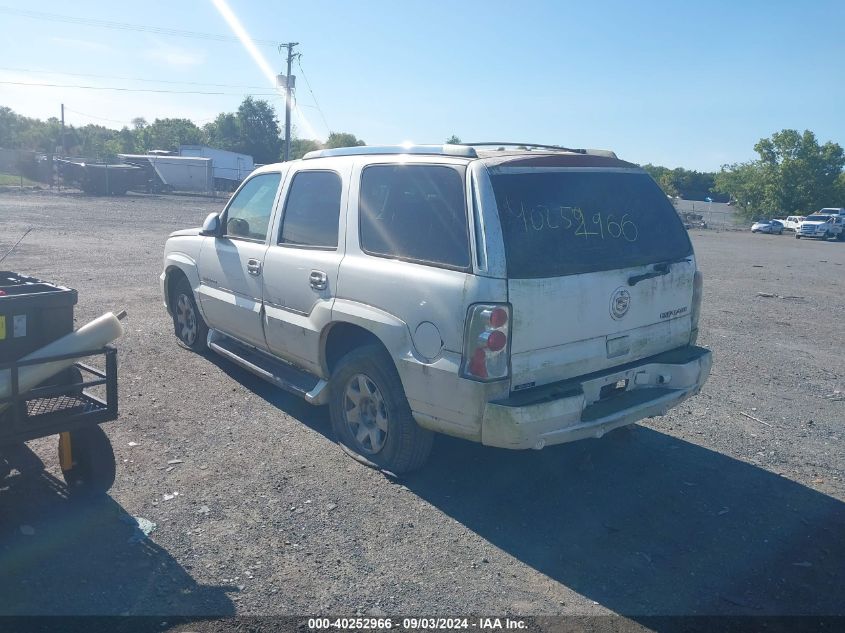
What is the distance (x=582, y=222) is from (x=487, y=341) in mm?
1148

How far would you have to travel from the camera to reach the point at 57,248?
1631 cm

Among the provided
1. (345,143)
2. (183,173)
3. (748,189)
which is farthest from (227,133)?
(748,189)

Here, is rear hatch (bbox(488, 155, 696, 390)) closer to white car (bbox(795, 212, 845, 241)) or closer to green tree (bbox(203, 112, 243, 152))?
white car (bbox(795, 212, 845, 241))

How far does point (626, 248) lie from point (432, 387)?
1630 mm

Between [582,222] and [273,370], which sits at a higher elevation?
[582,222]

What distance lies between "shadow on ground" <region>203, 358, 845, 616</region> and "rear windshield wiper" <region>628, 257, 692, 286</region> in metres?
1.33

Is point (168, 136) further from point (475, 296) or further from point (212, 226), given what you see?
point (475, 296)

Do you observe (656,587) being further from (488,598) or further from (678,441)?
(678,441)

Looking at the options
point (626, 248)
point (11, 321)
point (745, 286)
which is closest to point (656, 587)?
point (626, 248)

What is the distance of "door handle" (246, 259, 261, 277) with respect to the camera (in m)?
5.93

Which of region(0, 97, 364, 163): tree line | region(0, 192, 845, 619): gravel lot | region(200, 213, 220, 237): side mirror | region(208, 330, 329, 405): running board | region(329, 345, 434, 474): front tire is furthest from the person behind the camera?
region(0, 97, 364, 163): tree line

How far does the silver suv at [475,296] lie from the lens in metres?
4.09

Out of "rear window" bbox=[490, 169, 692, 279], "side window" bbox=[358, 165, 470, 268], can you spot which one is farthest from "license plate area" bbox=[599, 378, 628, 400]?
"side window" bbox=[358, 165, 470, 268]

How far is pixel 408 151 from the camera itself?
4.97 meters
